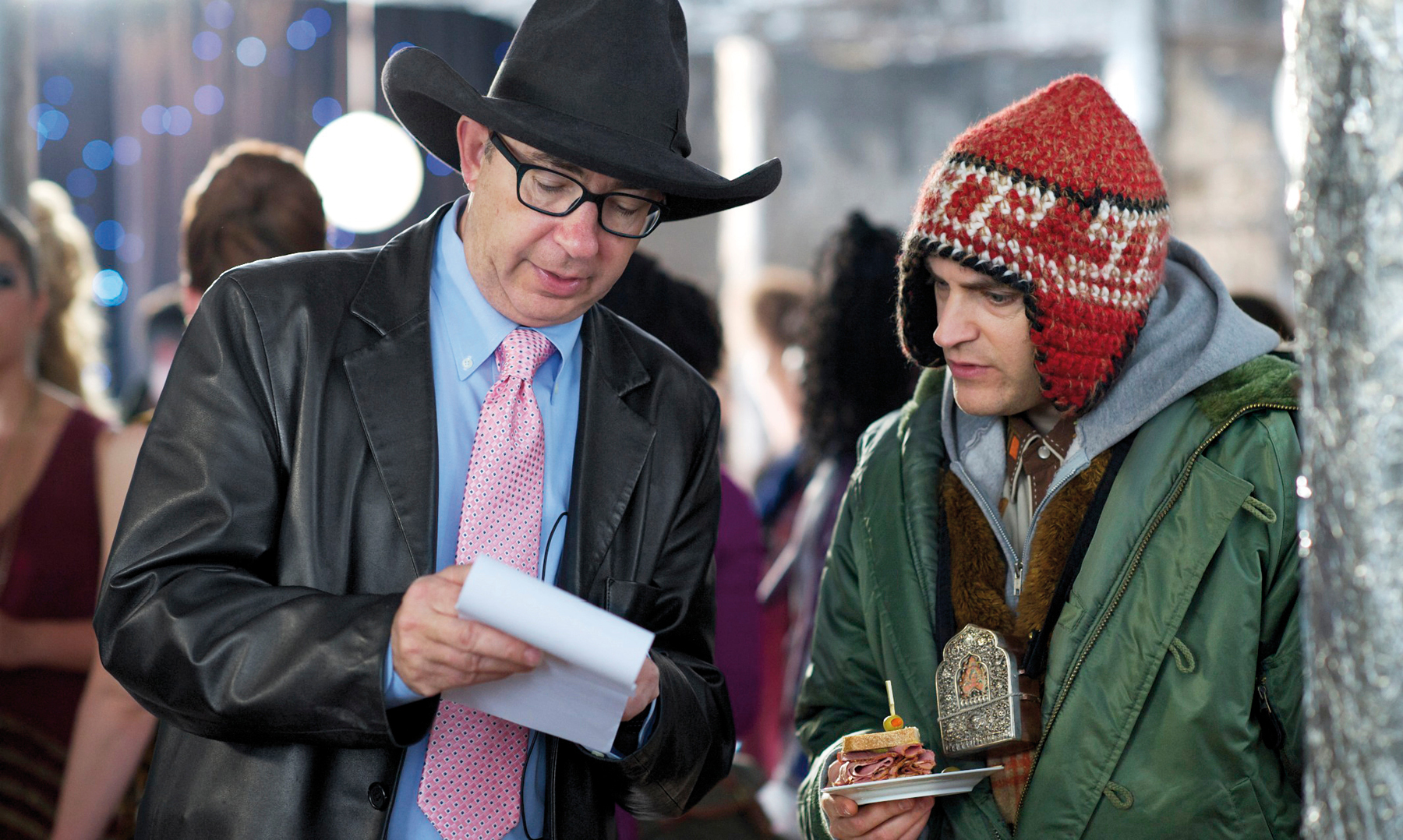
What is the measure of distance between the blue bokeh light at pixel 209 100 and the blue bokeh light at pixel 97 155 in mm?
680

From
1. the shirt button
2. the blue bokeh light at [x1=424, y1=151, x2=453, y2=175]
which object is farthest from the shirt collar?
the blue bokeh light at [x1=424, y1=151, x2=453, y2=175]

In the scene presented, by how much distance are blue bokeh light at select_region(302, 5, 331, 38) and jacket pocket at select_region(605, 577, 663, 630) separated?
765 cm

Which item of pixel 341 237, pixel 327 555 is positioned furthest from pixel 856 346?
pixel 341 237

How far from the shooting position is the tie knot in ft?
6.46

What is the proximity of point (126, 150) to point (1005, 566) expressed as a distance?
25.7 ft

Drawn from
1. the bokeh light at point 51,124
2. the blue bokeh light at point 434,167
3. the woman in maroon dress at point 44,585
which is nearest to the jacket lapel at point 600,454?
the woman in maroon dress at point 44,585

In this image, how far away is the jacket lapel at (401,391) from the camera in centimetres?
183

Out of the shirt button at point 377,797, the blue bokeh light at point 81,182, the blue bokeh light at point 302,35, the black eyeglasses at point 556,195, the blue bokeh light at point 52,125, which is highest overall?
the blue bokeh light at point 302,35

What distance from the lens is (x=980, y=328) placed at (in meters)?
2.09

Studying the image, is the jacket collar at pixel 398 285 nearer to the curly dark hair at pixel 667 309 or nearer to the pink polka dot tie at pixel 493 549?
the pink polka dot tie at pixel 493 549

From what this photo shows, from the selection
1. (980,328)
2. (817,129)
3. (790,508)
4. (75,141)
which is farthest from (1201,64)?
(980,328)

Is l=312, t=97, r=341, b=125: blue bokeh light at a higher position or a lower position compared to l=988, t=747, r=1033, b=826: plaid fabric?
higher

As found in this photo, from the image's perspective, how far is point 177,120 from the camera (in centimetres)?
830

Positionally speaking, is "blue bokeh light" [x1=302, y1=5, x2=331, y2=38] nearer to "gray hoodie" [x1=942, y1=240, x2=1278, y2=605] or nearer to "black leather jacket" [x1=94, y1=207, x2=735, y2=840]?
"black leather jacket" [x1=94, y1=207, x2=735, y2=840]
